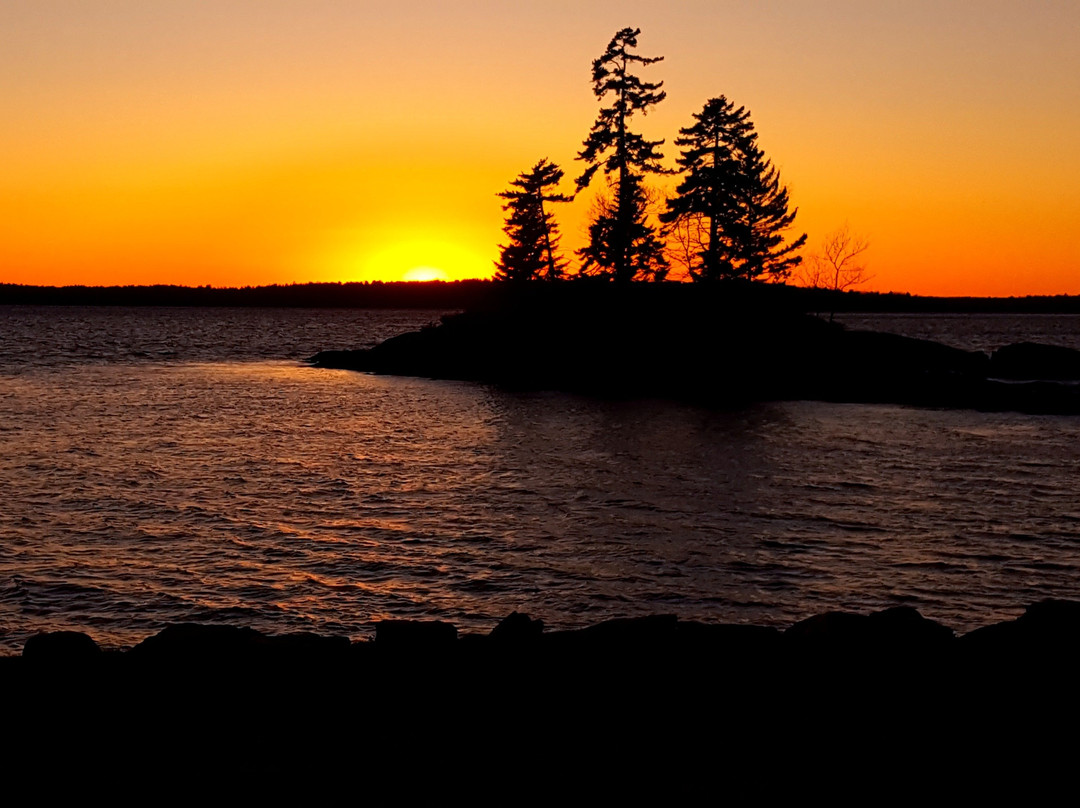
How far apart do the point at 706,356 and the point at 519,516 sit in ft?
136

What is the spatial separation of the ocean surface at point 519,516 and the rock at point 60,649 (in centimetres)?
352

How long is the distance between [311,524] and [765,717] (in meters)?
15.4

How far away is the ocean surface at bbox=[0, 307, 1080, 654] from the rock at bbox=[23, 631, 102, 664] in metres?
3.52

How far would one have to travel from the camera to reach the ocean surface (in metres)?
17.1

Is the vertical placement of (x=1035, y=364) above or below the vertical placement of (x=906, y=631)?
above

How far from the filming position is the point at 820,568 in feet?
63.0

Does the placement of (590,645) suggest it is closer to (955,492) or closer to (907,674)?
(907,674)

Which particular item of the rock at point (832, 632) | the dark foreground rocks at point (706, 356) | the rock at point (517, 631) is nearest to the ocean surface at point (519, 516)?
the rock at point (517, 631)

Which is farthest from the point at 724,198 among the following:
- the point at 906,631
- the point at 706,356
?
the point at 906,631

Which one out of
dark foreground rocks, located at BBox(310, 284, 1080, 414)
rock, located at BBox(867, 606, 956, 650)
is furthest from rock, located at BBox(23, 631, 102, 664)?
dark foreground rocks, located at BBox(310, 284, 1080, 414)

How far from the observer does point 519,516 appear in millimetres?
24516

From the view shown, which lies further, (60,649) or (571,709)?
(60,649)

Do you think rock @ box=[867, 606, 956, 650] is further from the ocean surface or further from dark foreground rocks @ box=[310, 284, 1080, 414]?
dark foreground rocks @ box=[310, 284, 1080, 414]

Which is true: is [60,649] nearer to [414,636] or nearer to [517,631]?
[414,636]
